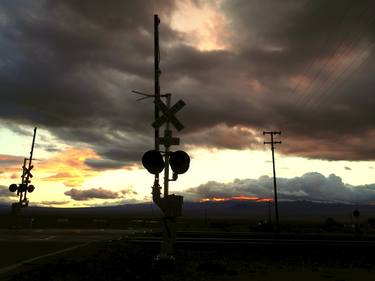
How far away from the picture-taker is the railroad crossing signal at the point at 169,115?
14.6m

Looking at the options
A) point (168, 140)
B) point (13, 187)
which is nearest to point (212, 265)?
point (168, 140)

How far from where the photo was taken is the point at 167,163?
14297 millimetres

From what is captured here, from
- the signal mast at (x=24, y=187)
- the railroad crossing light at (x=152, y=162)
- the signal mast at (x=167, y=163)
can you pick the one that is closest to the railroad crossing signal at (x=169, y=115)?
the signal mast at (x=167, y=163)

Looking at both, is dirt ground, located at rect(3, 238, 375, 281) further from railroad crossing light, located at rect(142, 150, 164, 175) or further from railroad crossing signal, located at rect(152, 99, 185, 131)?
railroad crossing signal, located at rect(152, 99, 185, 131)

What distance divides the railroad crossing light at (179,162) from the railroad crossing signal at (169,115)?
1054 mm

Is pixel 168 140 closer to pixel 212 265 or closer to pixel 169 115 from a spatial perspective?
pixel 169 115

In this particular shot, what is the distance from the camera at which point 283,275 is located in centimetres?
1569

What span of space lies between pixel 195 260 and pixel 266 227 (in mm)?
31281

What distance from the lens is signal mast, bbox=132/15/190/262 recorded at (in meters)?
14.0

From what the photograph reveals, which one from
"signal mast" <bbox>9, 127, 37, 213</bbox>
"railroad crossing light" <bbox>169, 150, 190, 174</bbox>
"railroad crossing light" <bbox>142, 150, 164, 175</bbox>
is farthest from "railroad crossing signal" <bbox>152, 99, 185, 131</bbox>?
"signal mast" <bbox>9, 127, 37, 213</bbox>

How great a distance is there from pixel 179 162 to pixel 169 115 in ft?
5.99

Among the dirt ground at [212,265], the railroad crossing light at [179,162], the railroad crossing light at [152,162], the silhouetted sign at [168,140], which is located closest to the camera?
the dirt ground at [212,265]

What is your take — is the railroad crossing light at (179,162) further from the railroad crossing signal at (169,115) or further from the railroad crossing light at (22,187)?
the railroad crossing light at (22,187)

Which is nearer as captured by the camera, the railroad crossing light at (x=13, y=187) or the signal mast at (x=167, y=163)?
the signal mast at (x=167, y=163)
